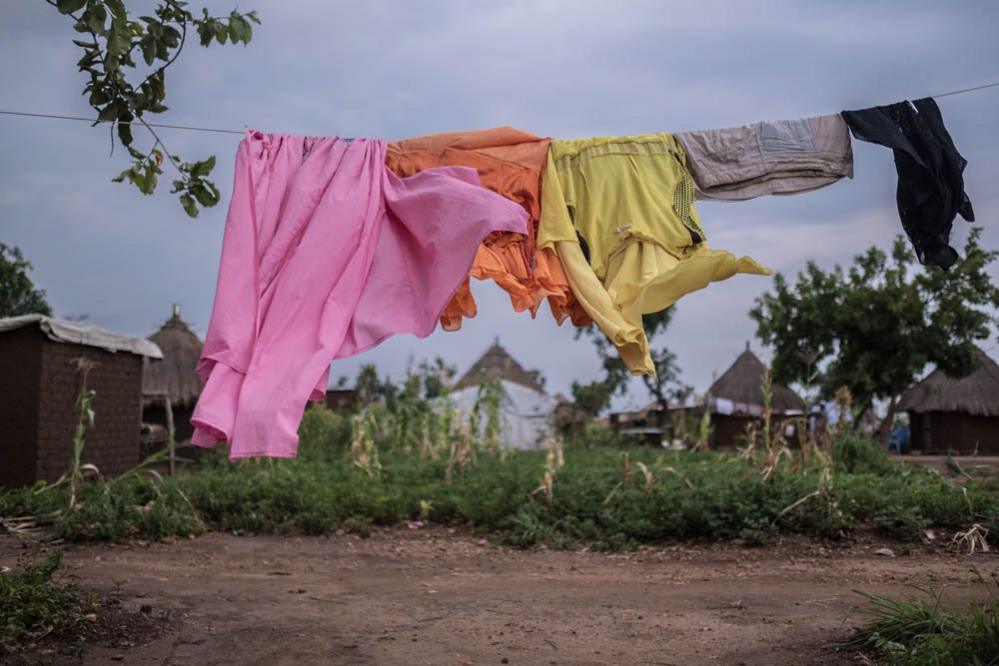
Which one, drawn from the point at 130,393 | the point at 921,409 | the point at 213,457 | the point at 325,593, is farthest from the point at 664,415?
the point at 325,593

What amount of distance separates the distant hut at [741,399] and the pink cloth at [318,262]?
59.8 ft

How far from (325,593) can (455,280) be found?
345cm

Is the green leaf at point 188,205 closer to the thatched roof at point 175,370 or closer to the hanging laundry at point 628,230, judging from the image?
the hanging laundry at point 628,230

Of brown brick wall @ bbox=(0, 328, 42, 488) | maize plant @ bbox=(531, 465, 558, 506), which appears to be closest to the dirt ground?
maize plant @ bbox=(531, 465, 558, 506)

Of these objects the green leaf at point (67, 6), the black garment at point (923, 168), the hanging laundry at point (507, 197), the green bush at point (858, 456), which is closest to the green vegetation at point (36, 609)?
the hanging laundry at point (507, 197)

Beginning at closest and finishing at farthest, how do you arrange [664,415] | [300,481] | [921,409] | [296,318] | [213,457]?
1. [296,318]
2. [300,481]
3. [213,457]
4. [921,409]
5. [664,415]

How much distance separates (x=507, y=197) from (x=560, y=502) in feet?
17.4

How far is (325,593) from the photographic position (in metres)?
6.59

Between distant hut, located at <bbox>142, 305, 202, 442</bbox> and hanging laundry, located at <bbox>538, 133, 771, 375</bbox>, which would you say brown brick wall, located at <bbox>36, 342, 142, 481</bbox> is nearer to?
distant hut, located at <bbox>142, 305, 202, 442</bbox>

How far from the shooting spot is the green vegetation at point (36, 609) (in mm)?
4586

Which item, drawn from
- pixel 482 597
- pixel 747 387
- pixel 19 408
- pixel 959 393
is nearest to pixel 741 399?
pixel 747 387

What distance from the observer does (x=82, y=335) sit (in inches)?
392

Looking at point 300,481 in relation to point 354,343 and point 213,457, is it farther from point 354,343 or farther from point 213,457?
point 354,343

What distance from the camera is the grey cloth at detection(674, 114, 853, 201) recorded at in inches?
173
